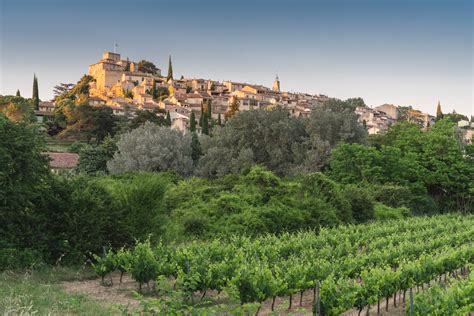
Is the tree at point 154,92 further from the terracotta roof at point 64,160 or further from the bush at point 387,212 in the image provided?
the bush at point 387,212

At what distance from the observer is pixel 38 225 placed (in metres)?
14.2

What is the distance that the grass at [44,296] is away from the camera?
893 centimetres

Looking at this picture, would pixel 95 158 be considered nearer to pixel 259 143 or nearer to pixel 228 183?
pixel 259 143

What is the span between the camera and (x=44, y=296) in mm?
10281

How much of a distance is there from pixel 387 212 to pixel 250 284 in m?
19.9

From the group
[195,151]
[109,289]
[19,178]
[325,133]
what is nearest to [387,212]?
[325,133]

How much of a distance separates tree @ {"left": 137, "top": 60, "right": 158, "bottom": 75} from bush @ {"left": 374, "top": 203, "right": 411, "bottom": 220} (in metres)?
102

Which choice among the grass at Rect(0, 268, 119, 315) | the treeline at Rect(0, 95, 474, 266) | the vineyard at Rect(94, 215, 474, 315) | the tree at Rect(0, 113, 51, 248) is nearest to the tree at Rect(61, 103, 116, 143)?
the treeline at Rect(0, 95, 474, 266)

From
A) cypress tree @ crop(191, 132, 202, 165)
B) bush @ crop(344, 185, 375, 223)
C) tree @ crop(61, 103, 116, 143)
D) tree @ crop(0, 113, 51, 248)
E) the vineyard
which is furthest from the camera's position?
tree @ crop(61, 103, 116, 143)

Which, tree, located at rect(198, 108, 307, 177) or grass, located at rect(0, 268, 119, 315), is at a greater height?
tree, located at rect(198, 108, 307, 177)

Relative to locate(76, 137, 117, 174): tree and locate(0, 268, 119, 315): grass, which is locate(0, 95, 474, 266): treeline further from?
locate(0, 268, 119, 315): grass

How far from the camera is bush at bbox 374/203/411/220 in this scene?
2752 cm

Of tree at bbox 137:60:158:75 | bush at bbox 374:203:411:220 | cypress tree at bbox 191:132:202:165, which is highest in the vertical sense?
tree at bbox 137:60:158:75

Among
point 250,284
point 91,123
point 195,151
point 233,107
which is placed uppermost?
point 233,107
